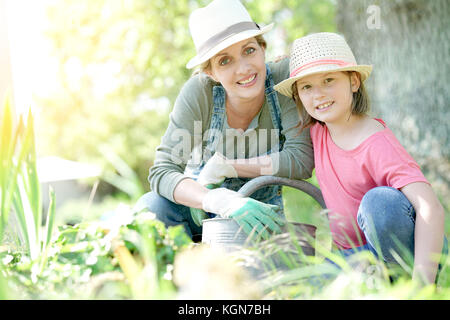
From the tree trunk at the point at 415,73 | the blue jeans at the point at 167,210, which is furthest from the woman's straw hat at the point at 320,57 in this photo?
the tree trunk at the point at 415,73

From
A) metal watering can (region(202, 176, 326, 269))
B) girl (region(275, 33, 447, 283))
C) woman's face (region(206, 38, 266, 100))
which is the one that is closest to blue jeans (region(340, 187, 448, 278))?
girl (region(275, 33, 447, 283))

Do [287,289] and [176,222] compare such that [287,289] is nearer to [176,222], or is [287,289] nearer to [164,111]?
[176,222]

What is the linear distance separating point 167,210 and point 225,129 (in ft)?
1.52

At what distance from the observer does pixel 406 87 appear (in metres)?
3.95

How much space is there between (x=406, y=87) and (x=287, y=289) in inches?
114

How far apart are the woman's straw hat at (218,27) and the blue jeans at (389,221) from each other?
2.77 feet

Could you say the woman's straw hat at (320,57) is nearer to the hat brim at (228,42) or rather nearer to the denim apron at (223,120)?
the hat brim at (228,42)

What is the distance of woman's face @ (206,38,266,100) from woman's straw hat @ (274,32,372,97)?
165mm

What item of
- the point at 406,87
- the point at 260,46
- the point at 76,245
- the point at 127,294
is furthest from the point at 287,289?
the point at 406,87

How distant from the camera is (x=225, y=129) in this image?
2.39 meters

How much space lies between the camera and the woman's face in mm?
2139

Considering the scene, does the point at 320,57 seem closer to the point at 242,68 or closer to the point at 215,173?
the point at 242,68

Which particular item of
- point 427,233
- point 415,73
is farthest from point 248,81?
point 415,73

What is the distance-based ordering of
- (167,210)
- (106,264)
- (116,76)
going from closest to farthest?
1. (106,264)
2. (167,210)
3. (116,76)
